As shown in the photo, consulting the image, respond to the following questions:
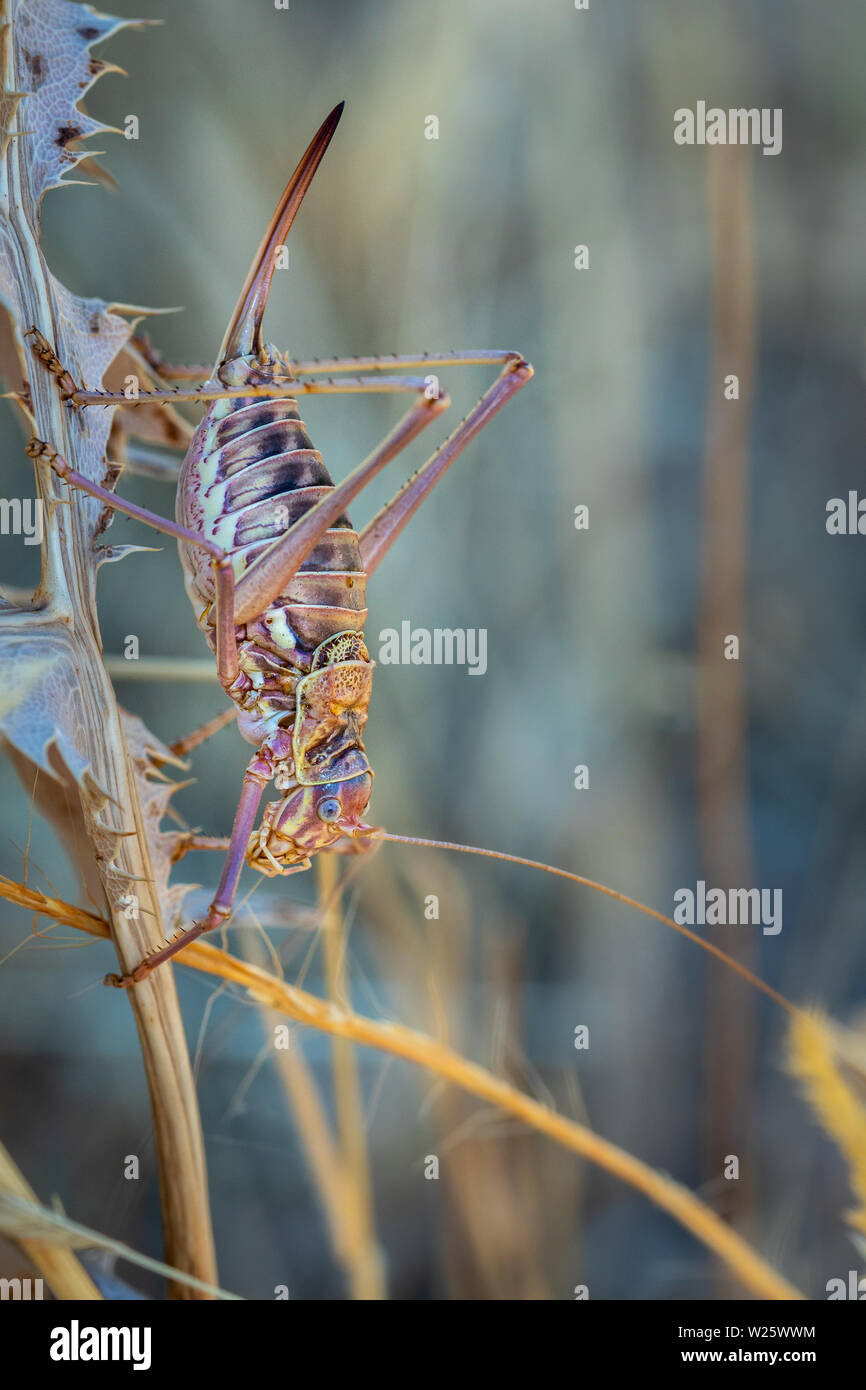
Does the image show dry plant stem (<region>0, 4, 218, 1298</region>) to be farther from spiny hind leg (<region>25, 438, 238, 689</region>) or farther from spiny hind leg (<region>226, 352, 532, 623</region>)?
spiny hind leg (<region>226, 352, 532, 623</region>)

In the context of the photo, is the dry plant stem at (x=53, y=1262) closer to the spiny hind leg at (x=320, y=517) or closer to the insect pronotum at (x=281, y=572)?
the insect pronotum at (x=281, y=572)

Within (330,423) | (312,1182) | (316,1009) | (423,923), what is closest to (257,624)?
(316,1009)

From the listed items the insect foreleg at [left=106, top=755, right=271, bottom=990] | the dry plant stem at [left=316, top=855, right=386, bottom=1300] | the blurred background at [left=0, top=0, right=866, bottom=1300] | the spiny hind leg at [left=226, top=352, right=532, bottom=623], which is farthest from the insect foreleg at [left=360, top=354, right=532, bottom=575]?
the dry plant stem at [left=316, top=855, right=386, bottom=1300]

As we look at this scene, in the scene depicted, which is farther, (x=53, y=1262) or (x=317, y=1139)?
(x=317, y=1139)

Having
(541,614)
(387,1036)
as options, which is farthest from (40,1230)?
(541,614)

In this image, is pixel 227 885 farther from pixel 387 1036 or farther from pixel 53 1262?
pixel 53 1262

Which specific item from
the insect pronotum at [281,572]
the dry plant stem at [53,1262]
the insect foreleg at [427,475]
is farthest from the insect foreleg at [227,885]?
the insect foreleg at [427,475]
